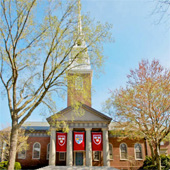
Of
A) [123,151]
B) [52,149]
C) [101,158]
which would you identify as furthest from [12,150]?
[123,151]

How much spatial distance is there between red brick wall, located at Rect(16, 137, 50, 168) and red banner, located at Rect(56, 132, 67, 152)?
5.60m

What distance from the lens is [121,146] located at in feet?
86.6

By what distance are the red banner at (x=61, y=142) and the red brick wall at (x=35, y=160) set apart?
560cm

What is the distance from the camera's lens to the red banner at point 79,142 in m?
21.6

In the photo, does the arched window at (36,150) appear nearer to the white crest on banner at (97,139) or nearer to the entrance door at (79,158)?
the entrance door at (79,158)

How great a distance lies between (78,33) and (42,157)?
20002 millimetres

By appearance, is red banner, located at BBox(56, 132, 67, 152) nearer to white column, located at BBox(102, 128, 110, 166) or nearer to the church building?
Answer: the church building

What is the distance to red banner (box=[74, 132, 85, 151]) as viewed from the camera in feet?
70.9

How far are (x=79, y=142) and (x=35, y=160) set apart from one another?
8.37m

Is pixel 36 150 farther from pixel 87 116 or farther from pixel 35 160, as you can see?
pixel 87 116

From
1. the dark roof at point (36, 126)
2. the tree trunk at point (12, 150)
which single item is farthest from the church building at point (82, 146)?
the tree trunk at point (12, 150)

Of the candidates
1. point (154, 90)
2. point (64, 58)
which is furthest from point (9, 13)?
point (154, 90)

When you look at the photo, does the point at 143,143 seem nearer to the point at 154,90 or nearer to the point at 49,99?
the point at 154,90

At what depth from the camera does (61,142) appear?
21812 mm
